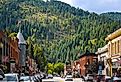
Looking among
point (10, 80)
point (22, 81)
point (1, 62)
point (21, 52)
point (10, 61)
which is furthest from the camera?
point (21, 52)

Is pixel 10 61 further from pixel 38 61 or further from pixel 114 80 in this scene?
pixel 38 61

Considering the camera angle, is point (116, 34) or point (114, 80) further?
point (116, 34)

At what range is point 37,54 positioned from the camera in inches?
7377

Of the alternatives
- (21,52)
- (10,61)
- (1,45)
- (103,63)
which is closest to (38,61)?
(21,52)

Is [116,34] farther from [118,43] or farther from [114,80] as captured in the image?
[114,80]

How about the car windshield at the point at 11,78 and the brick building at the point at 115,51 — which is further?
the brick building at the point at 115,51

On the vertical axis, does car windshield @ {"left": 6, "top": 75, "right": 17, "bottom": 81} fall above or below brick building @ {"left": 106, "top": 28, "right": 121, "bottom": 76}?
below

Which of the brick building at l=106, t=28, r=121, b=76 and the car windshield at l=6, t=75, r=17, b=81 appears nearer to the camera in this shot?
the car windshield at l=6, t=75, r=17, b=81

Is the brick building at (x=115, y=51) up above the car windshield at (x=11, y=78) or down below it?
above

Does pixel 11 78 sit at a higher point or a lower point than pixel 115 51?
lower

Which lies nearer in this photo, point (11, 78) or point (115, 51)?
point (11, 78)

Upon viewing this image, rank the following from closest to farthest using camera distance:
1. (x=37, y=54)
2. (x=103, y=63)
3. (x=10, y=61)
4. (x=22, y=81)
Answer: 1. (x=22, y=81)
2. (x=10, y=61)
3. (x=103, y=63)
4. (x=37, y=54)

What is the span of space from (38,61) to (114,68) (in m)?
112

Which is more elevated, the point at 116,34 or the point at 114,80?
the point at 116,34
